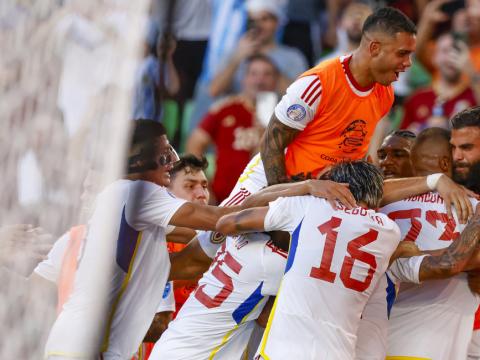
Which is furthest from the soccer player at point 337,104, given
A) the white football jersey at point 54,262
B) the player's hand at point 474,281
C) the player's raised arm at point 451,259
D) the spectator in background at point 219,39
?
the spectator in background at point 219,39

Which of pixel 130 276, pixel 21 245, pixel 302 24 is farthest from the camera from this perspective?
pixel 302 24

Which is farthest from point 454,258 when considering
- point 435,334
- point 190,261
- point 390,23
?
point 190,261

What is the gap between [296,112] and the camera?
495 cm

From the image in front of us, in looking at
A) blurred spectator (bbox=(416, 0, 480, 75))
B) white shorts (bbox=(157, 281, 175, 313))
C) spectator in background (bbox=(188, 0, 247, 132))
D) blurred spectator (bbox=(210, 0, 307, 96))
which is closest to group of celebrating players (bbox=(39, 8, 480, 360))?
white shorts (bbox=(157, 281, 175, 313))

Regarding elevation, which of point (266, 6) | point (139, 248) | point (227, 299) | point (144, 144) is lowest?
point (227, 299)

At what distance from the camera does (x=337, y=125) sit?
5.09 meters

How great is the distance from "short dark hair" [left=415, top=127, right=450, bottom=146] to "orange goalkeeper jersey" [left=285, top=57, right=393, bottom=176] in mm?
252

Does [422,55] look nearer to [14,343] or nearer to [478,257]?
[478,257]

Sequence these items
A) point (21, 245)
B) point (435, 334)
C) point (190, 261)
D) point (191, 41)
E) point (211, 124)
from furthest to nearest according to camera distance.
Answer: point (191, 41), point (211, 124), point (190, 261), point (435, 334), point (21, 245)

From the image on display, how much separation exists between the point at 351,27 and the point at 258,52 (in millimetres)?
926

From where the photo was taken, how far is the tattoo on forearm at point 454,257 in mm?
4586

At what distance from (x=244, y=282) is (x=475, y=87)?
4947 mm

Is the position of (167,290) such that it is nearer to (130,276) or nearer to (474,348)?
(130,276)

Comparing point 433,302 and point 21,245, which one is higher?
point 21,245
